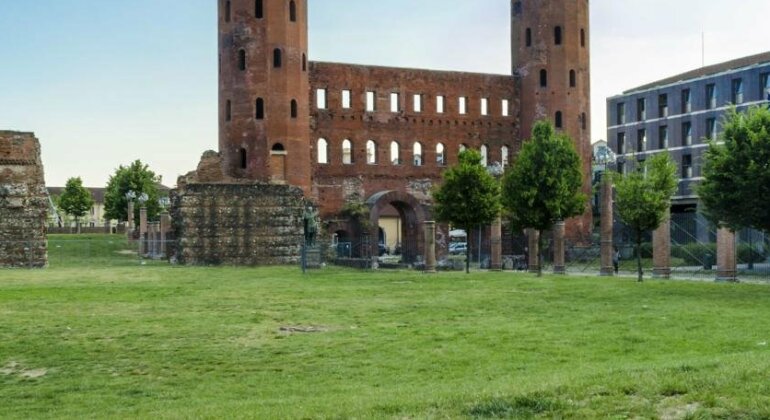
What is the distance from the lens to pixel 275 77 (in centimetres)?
4669

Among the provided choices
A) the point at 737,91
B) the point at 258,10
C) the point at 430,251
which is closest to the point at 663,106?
the point at 737,91

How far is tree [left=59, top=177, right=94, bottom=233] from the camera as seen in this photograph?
91.6 m

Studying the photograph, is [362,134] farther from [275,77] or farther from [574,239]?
[574,239]

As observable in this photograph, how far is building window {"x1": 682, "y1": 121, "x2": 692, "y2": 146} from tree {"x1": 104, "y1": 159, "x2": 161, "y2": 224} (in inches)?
1720

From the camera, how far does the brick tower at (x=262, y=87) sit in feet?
153

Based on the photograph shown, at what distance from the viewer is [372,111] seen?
171 ft

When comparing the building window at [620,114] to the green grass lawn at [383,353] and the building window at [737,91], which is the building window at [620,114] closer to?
the building window at [737,91]

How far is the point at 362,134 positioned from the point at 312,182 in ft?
13.2

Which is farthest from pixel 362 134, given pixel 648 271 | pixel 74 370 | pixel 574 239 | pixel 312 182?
pixel 74 370

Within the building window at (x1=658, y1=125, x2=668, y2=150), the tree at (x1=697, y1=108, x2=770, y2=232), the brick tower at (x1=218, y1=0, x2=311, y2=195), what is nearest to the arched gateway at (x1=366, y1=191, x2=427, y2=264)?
the brick tower at (x1=218, y1=0, x2=311, y2=195)

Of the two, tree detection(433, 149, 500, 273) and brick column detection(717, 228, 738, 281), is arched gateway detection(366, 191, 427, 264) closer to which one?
tree detection(433, 149, 500, 273)

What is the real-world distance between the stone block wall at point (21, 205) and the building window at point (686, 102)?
41.8 meters

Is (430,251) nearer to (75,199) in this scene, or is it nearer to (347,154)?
(347,154)

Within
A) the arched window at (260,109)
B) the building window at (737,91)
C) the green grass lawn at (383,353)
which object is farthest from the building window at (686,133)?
the green grass lawn at (383,353)
